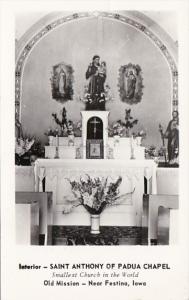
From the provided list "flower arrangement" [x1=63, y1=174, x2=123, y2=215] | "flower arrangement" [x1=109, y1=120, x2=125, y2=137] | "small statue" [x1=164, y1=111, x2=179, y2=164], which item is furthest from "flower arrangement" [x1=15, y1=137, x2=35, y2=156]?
"small statue" [x1=164, y1=111, x2=179, y2=164]

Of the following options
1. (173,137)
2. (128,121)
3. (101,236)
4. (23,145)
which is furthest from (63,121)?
(101,236)

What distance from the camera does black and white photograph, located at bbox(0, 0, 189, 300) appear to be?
2.12m

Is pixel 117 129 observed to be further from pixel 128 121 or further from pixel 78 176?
pixel 78 176

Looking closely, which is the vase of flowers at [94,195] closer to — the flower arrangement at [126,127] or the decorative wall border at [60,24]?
the flower arrangement at [126,127]

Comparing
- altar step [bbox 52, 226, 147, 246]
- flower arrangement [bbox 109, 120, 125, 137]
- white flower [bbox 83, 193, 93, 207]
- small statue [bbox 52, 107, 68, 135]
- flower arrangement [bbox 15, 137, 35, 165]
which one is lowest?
altar step [bbox 52, 226, 147, 246]

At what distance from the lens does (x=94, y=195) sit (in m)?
2.70

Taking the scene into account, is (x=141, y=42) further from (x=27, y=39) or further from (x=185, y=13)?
(x=27, y=39)

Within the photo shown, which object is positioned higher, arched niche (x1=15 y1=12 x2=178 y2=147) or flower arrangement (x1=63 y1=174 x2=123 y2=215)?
arched niche (x1=15 y1=12 x2=178 y2=147)

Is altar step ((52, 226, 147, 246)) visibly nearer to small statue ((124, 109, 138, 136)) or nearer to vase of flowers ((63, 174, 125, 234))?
vase of flowers ((63, 174, 125, 234))

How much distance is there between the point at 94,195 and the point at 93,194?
2 centimetres

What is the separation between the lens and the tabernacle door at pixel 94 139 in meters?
2.95

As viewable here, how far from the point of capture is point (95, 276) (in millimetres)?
2111

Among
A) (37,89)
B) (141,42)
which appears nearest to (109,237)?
(37,89)

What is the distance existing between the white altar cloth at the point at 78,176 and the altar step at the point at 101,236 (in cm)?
5
